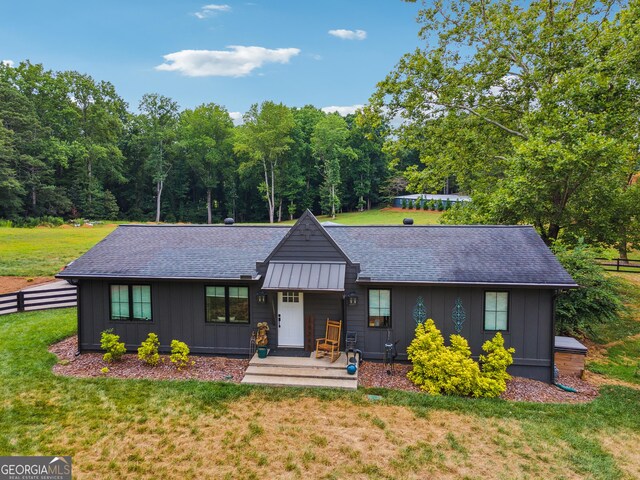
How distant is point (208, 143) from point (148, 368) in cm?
4443

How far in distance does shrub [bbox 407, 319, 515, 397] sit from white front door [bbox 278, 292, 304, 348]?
309 centimetres

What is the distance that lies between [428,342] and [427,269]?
81.9 inches

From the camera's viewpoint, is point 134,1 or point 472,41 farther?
point 472,41

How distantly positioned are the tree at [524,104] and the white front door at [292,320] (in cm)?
967

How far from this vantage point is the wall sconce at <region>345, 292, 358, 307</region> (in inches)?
A: 425

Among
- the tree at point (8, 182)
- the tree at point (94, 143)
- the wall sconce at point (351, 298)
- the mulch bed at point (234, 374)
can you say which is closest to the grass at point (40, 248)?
the tree at point (8, 182)

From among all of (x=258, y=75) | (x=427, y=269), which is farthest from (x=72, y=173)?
(x=427, y=269)

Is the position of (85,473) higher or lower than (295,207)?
lower

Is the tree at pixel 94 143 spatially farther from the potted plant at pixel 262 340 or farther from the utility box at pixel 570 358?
the utility box at pixel 570 358

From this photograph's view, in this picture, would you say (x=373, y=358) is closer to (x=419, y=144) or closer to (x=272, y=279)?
(x=272, y=279)

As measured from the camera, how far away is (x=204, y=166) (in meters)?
52.4

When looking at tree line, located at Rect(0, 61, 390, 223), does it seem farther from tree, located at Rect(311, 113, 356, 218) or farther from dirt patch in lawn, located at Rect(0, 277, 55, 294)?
dirt patch in lawn, located at Rect(0, 277, 55, 294)

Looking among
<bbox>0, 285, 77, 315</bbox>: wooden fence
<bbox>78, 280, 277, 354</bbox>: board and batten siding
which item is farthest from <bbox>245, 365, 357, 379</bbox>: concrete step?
<bbox>0, 285, 77, 315</bbox>: wooden fence

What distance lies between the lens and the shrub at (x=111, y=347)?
1077 cm
